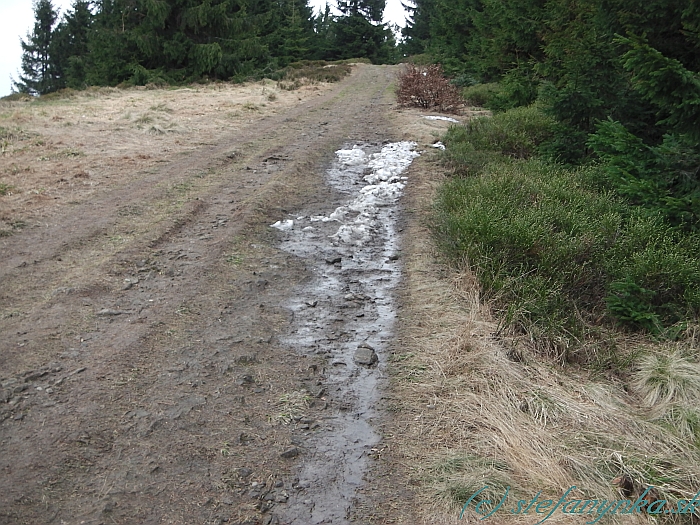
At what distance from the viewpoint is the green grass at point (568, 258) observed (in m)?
4.95

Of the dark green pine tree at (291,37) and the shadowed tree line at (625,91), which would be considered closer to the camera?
the shadowed tree line at (625,91)

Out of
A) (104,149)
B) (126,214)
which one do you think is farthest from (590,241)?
(104,149)

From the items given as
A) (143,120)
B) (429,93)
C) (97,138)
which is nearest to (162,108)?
(143,120)

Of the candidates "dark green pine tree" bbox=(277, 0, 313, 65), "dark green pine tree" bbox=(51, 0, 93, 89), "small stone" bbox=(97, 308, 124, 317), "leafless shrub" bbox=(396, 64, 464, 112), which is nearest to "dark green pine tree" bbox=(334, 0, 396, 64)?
"dark green pine tree" bbox=(277, 0, 313, 65)

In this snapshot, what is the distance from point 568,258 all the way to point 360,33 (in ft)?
160

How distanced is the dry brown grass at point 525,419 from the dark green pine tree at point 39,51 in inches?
1989

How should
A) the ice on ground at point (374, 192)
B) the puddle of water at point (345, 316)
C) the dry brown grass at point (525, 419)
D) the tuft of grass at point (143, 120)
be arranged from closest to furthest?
the dry brown grass at point (525, 419) < the puddle of water at point (345, 316) < the ice on ground at point (374, 192) < the tuft of grass at point (143, 120)

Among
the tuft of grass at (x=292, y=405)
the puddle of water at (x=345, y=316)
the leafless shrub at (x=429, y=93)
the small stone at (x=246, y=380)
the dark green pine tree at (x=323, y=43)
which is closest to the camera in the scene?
the puddle of water at (x=345, y=316)

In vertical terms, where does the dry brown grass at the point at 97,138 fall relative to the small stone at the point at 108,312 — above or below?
below

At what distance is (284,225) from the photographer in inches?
283

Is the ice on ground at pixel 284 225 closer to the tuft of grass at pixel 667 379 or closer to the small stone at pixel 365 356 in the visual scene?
the small stone at pixel 365 356

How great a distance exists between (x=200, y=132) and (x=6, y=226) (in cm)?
662

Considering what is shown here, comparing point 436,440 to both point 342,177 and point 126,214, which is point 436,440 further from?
point 342,177

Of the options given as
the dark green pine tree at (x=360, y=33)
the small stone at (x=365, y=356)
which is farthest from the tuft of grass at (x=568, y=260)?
the dark green pine tree at (x=360, y=33)
